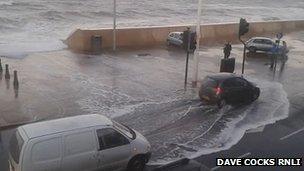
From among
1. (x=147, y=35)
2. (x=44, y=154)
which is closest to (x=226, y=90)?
(x=44, y=154)

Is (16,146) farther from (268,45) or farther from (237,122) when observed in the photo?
(268,45)

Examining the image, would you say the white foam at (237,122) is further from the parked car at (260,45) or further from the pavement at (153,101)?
the parked car at (260,45)

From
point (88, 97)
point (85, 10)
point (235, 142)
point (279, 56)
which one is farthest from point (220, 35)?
point (85, 10)

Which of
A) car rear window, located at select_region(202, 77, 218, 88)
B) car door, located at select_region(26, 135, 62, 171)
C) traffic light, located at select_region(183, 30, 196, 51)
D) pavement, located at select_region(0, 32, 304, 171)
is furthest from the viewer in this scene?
traffic light, located at select_region(183, 30, 196, 51)

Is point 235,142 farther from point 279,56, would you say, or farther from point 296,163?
point 279,56

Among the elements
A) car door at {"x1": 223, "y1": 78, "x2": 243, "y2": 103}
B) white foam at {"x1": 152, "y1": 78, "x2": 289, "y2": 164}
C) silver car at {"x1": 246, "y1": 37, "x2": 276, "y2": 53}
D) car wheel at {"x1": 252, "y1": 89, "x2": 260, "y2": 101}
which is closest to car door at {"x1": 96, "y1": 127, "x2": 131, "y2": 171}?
white foam at {"x1": 152, "y1": 78, "x2": 289, "y2": 164}

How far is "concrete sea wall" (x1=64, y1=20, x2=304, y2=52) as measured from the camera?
30328 mm

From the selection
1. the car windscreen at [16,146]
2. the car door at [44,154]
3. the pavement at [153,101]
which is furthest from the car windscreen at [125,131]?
the car windscreen at [16,146]

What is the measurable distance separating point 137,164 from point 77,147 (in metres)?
1.96

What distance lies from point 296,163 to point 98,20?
2111 inches

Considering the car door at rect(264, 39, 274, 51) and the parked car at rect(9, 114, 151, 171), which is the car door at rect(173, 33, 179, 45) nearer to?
the car door at rect(264, 39, 274, 51)

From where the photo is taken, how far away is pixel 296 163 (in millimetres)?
13195

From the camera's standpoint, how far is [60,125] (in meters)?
10.9

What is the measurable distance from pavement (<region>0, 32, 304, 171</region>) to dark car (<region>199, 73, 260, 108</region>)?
1.69ft
